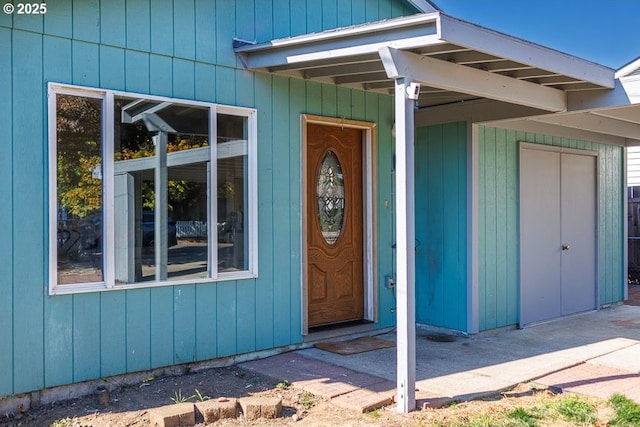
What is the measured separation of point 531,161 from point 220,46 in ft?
14.3

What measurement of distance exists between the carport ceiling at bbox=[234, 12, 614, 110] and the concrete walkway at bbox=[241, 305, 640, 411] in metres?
2.46

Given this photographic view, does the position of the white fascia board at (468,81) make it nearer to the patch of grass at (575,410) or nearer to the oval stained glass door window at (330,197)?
the oval stained glass door window at (330,197)

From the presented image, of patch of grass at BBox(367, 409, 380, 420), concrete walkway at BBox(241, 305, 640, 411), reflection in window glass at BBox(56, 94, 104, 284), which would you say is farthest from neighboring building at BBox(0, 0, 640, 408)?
patch of grass at BBox(367, 409, 380, 420)

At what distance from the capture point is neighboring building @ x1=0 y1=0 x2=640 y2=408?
14.3 feet

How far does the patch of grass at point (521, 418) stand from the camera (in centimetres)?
402

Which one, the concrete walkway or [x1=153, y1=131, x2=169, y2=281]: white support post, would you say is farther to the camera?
[x1=153, y1=131, x2=169, y2=281]: white support post

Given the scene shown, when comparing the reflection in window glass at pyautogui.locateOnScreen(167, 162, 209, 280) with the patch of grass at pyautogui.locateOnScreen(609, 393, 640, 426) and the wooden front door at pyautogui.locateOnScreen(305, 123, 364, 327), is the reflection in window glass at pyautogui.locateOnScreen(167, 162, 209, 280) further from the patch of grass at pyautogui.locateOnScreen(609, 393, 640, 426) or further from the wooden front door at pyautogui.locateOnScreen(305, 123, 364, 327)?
the patch of grass at pyautogui.locateOnScreen(609, 393, 640, 426)

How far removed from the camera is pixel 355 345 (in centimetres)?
612

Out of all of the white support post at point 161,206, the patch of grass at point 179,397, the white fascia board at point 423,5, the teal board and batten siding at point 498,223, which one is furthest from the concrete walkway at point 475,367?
the white fascia board at point 423,5

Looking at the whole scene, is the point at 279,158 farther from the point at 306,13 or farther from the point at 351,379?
the point at 351,379

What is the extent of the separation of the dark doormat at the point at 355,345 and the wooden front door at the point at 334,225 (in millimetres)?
292

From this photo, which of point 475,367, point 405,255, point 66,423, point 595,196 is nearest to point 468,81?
point 405,255

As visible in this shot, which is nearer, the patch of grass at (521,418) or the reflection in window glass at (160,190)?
the patch of grass at (521,418)

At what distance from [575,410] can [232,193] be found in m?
3.31
